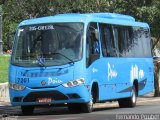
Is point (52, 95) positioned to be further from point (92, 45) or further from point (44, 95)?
point (92, 45)

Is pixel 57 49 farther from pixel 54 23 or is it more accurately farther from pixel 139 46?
pixel 139 46

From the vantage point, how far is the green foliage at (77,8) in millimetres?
23578

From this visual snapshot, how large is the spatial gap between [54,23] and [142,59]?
681cm

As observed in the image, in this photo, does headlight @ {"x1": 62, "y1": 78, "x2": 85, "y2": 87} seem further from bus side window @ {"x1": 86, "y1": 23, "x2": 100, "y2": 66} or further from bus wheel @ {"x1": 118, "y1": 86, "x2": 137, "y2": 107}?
bus wheel @ {"x1": 118, "y1": 86, "x2": 137, "y2": 107}

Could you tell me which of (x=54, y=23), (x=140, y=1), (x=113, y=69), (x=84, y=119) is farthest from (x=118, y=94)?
(x=140, y=1)

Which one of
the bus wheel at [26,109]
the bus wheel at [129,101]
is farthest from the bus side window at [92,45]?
the bus wheel at [129,101]

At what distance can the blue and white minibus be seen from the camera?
63.0 ft

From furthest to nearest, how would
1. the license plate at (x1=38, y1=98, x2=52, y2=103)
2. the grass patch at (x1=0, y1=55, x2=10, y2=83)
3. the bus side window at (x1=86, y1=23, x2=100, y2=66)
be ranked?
the grass patch at (x1=0, y1=55, x2=10, y2=83)
the bus side window at (x1=86, y1=23, x2=100, y2=66)
the license plate at (x1=38, y1=98, x2=52, y2=103)

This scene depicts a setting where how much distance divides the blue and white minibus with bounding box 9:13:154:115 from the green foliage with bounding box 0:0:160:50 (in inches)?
65.0

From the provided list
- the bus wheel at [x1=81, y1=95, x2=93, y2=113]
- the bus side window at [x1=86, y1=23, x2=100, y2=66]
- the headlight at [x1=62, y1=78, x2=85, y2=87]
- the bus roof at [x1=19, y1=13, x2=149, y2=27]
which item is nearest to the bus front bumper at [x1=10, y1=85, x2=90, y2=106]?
the headlight at [x1=62, y1=78, x2=85, y2=87]

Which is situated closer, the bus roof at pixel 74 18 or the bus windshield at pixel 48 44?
the bus windshield at pixel 48 44

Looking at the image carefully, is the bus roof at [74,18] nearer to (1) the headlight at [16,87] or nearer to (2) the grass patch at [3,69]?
(1) the headlight at [16,87]

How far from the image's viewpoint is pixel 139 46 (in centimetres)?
2562

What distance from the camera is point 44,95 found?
1930 cm
